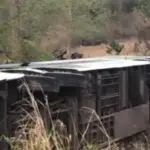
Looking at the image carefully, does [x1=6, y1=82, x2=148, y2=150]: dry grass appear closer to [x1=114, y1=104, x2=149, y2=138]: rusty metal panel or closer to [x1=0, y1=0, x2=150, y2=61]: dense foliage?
[x1=114, y1=104, x2=149, y2=138]: rusty metal panel

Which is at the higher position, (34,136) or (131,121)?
(34,136)

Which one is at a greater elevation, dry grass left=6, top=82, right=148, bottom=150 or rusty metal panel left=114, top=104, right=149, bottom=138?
dry grass left=6, top=82, right=148, bottom=150

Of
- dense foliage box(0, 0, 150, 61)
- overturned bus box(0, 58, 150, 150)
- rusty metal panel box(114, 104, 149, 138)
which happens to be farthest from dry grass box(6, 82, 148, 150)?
dense foliage box(0, 0, 150, 61)

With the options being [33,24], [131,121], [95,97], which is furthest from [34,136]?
[33,24]

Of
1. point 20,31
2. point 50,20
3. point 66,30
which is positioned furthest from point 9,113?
point 66,30

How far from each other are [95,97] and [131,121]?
1.20m

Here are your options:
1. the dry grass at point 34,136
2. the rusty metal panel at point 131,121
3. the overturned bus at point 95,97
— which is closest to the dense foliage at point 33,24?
the rusty metal panel at point 131,121

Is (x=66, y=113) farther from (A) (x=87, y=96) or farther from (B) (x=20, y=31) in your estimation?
(B) (x=20, y=31)

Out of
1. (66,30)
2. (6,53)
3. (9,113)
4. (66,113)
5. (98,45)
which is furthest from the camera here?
→ (98,45)

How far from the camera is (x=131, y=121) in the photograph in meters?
8.40

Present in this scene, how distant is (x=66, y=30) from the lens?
3069 cm

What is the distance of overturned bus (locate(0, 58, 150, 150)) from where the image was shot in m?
6.86

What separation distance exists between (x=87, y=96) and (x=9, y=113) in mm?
1412

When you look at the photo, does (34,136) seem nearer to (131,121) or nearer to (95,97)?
(95,97)
